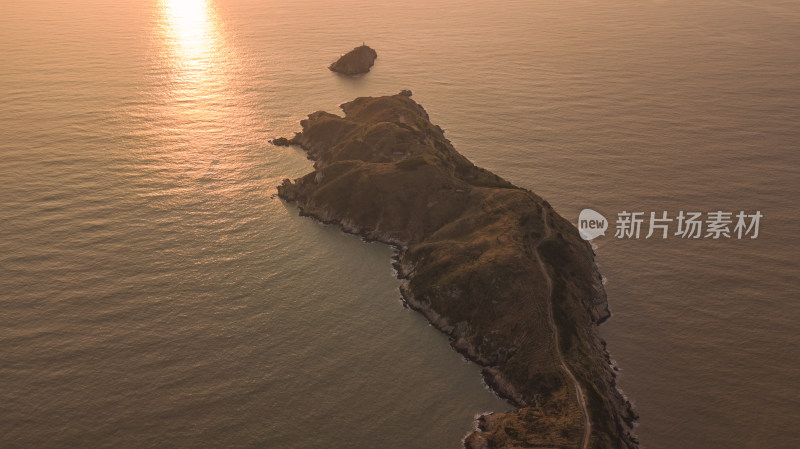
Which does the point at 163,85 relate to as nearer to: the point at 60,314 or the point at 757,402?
the point at 60,314

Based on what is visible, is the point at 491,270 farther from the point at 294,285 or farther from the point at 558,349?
the point at 294,285

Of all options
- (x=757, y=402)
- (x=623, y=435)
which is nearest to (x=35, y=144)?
(x=623, y=435)

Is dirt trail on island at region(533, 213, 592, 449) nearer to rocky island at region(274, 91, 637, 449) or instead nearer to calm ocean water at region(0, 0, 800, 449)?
rocky island at region(274, 91, 637, 449)

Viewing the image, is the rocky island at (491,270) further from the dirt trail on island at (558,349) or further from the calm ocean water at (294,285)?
the calm ocean water at (294,285)

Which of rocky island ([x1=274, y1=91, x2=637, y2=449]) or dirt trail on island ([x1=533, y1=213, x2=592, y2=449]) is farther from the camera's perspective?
rocky island ([x1=274, y1=91, x2=637, y2=449])

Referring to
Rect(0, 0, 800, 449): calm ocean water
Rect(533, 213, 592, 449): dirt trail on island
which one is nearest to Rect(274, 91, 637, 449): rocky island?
Rect(533, 213, 592, 449): dirt trail on island

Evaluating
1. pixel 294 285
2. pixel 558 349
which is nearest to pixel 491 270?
pixel 558 349
